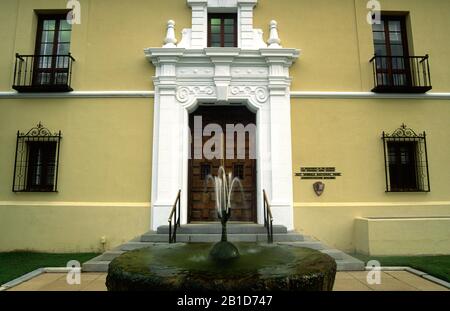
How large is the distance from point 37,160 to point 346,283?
24.8ft

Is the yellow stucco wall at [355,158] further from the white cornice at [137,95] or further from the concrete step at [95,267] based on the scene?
the concrete step at [95,267]

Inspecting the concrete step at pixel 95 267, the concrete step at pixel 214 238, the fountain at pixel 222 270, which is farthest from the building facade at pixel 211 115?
the fountain at pixel 222 270

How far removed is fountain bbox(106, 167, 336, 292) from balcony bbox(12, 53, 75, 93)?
665cm

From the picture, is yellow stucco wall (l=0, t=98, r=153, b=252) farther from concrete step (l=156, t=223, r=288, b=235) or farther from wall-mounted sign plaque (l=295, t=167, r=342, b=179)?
wall-mounted sign plaque (l=295, t=167, r=342, b=179)

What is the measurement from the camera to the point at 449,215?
8039 millimetres

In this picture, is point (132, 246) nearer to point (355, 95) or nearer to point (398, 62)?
point (355, 95)

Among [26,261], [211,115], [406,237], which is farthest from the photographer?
[211,115]

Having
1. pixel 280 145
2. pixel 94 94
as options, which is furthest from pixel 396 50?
pixel 94 94

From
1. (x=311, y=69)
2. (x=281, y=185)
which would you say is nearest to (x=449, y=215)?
(x=281, y=185)

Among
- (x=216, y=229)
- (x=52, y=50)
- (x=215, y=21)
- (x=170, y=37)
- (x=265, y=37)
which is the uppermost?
(x=215, y=21)

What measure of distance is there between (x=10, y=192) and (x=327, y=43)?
8748mm

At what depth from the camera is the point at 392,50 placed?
9.02 m

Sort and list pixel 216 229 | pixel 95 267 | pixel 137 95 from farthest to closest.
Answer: pixel 137 95, pixel 216 229, pixel 95 267

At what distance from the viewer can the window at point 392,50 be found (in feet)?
28.7
